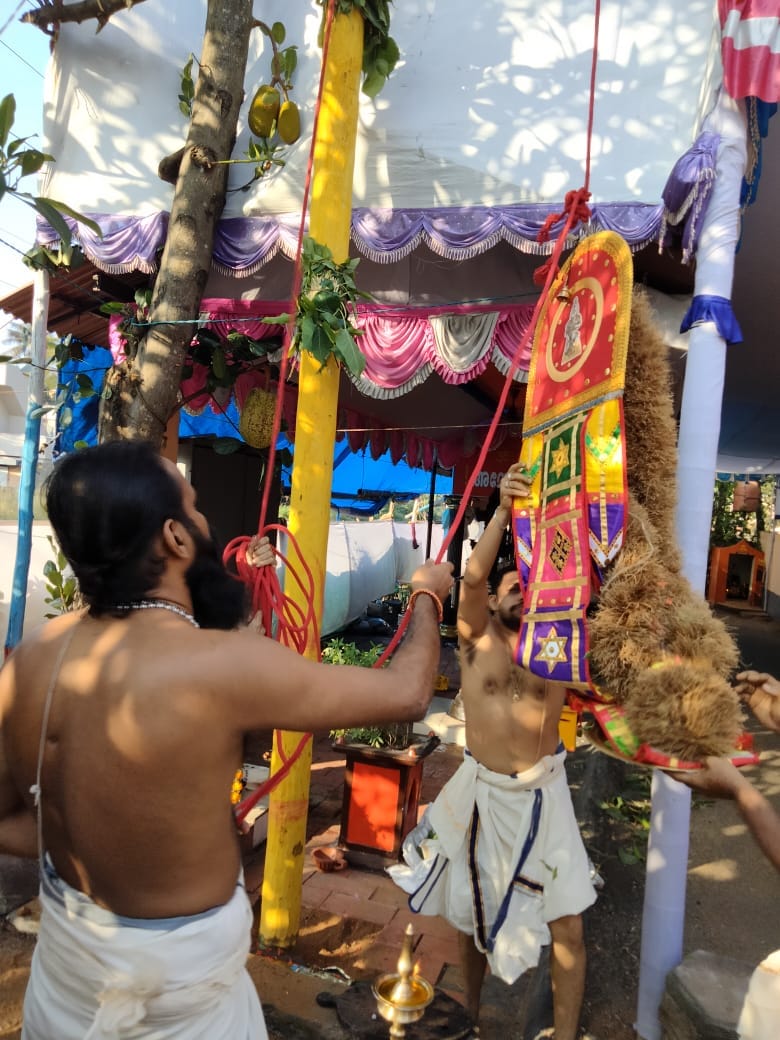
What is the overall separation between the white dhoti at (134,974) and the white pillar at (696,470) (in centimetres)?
179

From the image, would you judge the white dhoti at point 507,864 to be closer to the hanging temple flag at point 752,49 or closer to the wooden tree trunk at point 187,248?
the wooden tree trunk at point 187,248

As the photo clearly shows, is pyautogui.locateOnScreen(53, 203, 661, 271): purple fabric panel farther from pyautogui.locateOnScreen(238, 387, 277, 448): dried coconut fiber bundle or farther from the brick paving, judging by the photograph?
the brick paving

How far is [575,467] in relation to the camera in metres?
1.82

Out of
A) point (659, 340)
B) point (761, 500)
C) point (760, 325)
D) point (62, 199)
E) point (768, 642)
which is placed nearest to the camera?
point (659, 340)

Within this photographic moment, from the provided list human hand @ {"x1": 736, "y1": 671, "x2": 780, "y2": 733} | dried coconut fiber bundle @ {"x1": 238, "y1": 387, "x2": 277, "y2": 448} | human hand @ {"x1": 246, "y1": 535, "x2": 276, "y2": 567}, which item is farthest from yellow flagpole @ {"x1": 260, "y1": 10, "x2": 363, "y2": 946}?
human hand @ {"x1": 736, "y1": 671, "x2": 780, "y2": 733}

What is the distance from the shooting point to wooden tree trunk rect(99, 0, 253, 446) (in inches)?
128

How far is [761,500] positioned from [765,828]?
61.5 ft

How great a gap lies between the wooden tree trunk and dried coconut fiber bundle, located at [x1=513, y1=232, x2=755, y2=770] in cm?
191

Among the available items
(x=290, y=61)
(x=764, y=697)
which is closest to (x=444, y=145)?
(x=290, y=61)

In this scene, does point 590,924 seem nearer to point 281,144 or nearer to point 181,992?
point 181,992

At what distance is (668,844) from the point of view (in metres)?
2.66

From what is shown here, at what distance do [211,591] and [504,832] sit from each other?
171cm

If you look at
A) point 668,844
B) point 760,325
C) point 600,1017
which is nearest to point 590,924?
point 600,1017

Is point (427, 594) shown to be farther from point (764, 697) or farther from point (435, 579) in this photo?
point (764, 697)
